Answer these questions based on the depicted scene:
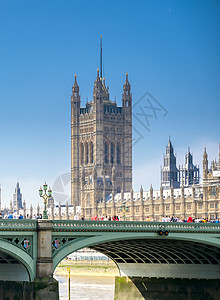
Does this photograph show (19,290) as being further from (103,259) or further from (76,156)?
(76,156)

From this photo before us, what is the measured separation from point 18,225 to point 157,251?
1527 cm

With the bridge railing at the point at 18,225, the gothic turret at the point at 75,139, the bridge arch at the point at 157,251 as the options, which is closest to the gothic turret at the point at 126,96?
the gothic turret at the point at 75,139

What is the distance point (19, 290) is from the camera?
46.1 metres

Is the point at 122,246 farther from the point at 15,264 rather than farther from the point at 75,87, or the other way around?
the point at 75,87

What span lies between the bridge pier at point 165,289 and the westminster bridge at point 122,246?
312 millimetres

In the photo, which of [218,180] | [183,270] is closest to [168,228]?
[183,270]

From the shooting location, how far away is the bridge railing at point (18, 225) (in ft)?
141

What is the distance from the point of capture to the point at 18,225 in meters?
43.9

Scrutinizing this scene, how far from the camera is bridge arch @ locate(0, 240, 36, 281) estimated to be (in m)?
42.9

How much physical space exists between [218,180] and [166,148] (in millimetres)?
60702

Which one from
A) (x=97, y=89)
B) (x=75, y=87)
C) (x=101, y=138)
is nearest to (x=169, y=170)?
(x=101, y=138)

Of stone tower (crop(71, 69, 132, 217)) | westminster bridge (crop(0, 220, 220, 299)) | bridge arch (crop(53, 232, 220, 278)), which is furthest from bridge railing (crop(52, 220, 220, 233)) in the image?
stone tower (crop(71, 69, 132, 217))

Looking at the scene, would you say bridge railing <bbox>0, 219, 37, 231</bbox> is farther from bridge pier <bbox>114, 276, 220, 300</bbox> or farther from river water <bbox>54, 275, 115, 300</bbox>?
river water <bbox>54, 275, 115, 300</bbox>

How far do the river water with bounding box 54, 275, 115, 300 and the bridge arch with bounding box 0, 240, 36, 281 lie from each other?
23.9m
